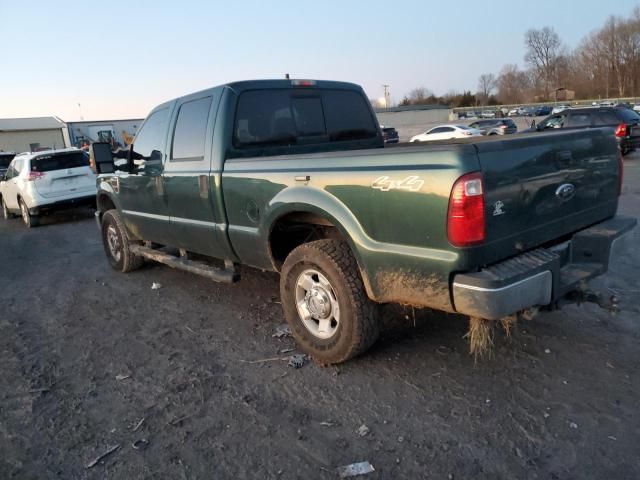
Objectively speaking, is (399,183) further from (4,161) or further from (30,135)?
(30,135)

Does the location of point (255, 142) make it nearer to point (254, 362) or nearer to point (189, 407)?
point (254, 362)

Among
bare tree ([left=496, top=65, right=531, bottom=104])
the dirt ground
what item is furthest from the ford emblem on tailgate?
bare tree ([left=496, top=65, right=531, bottom=104])

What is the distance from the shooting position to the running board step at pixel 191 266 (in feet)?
15.3

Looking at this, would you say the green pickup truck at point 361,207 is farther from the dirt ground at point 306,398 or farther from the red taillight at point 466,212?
the dirt ground at point 306,398

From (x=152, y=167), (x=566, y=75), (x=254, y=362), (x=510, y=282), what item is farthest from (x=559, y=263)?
(x=566, y=75)

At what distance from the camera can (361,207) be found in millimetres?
3246

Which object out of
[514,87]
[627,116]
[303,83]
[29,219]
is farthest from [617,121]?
[514,87]

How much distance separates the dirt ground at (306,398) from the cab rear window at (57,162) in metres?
7.85

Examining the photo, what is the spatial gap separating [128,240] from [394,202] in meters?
4.41

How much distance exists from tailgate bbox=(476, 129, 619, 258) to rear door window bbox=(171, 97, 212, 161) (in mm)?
2626

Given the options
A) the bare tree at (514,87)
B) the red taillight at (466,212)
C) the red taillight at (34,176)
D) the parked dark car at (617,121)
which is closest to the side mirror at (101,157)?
the red taillight at (466,212)

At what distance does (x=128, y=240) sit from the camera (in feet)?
21.1

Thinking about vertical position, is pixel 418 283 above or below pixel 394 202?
below

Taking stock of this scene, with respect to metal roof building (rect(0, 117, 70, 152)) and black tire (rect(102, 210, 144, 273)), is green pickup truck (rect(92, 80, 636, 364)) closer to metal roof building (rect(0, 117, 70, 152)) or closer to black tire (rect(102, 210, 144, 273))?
black tire (rect(102, 210, 144, 273))
